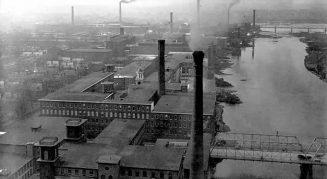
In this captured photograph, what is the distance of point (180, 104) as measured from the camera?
42.3ft

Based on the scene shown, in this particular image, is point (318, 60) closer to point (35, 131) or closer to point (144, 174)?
point (35, 131)

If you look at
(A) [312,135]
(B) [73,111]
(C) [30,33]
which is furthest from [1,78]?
(C) [30,33]

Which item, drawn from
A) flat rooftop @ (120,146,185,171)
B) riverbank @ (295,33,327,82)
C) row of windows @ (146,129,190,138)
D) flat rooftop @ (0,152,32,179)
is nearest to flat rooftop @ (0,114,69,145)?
flat rooftop @ (0,152,32,179)

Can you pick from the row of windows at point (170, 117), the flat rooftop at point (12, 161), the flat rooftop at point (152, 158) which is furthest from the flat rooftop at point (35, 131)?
the row of windows at point (170, 117)

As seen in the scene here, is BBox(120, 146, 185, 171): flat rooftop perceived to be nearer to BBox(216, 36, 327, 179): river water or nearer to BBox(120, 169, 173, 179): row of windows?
BBox(120, 169, 173, 179): row of windows

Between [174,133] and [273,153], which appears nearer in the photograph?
[273,153]

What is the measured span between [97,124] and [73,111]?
35.2 inches

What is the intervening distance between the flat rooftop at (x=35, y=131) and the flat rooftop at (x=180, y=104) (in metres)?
3.04

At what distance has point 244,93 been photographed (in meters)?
19.3

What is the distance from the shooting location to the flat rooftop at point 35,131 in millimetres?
9625

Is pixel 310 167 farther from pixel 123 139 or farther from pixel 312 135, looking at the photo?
pixel 123 139

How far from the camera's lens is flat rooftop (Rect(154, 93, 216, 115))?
12227 mm

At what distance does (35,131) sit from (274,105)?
9.95 m

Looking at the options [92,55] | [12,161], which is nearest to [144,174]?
[12,161]
